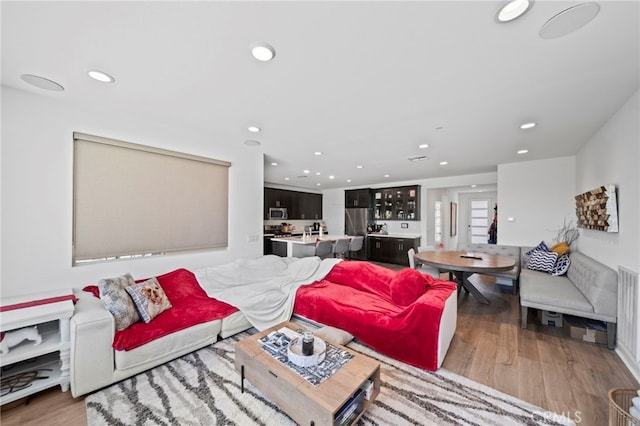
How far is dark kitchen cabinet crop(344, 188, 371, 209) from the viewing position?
761 centimetres

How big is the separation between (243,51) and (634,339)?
384cm

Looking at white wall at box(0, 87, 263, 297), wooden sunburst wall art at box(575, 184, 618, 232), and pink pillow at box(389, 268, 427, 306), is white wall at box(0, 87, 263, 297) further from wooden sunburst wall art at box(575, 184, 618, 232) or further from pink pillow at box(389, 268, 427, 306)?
wooden sunburst wall art at box(575, 184, 618, 232)

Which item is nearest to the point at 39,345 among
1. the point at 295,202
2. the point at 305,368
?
the point at 305,368

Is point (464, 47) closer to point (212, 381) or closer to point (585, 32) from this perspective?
point (585, 32)

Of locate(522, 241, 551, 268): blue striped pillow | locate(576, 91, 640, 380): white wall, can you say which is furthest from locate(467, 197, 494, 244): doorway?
locate(576, 91, 640, 380): white wall

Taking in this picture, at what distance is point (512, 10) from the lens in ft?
3.92

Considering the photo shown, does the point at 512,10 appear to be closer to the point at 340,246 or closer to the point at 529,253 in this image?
the point at 529,253

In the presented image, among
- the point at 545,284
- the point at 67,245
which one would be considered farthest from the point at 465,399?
the point at 67,245

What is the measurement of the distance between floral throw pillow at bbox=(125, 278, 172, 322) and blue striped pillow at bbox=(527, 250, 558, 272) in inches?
200

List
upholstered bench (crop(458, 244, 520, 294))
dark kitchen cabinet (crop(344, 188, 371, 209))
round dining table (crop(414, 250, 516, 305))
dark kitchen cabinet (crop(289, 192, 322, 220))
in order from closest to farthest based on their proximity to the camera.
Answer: round dining table (crop(414, 250, 516, 305)) → upholstered bench (crop(458, 244, 520, 294)) → dark kitchen cabinet (crop(344, 188, 371, 209)) → dark kitchen cabinet (crop(289, 192, 322, 220))

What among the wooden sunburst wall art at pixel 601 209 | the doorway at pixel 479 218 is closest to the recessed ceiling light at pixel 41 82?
the wooden sunburst wall art at pixel 601 209

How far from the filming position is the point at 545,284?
302 centimetres

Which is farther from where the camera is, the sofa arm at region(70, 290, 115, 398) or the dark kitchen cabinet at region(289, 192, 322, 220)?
the dark kitchen cabinet at region(289, 192, 322, 220)

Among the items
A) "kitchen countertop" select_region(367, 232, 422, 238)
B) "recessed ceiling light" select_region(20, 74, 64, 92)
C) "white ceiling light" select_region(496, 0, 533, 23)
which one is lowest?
"kitchen countertop" select_region(367, 232, 422, 238)
